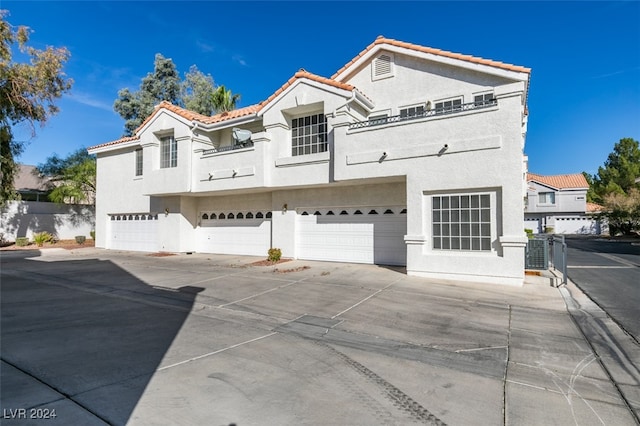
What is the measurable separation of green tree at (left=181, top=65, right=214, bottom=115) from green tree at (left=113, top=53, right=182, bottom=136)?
3.27 ft

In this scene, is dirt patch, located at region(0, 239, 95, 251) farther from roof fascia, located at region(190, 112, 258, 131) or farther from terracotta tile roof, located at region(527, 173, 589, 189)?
terracotta tile roof, located at region(527, 173, 589, 189)

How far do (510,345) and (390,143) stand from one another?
721 centimetres

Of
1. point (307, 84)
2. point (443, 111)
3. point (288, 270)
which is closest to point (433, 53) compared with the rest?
point (443, 111)

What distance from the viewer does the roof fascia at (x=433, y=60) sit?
1059cm

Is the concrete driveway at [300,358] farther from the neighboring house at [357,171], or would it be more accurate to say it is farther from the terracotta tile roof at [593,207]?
the terracotta tile roof at [593,207]

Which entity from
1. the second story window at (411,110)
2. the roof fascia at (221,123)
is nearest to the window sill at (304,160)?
the roof fascia at (221,123)

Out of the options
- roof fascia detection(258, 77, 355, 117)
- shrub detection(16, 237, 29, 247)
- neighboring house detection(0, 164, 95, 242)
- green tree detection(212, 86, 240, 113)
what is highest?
green tree detection(212, 86, 240, 113)

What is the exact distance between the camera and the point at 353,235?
13461 mm

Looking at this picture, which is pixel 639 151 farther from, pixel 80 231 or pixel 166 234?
pixel 80 231

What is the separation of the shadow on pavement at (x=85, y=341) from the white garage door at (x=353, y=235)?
6.11 metres

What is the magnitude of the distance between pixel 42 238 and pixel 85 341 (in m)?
23.0

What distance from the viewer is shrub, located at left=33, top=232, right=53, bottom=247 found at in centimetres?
2245

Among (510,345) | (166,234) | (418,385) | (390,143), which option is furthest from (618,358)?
(166,234)

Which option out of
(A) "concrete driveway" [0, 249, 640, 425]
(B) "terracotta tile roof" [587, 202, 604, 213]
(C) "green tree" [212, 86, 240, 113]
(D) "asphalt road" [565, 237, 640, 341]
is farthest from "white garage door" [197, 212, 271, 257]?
(B) "terracotta tile roof" [587, 202, 604, 213]
